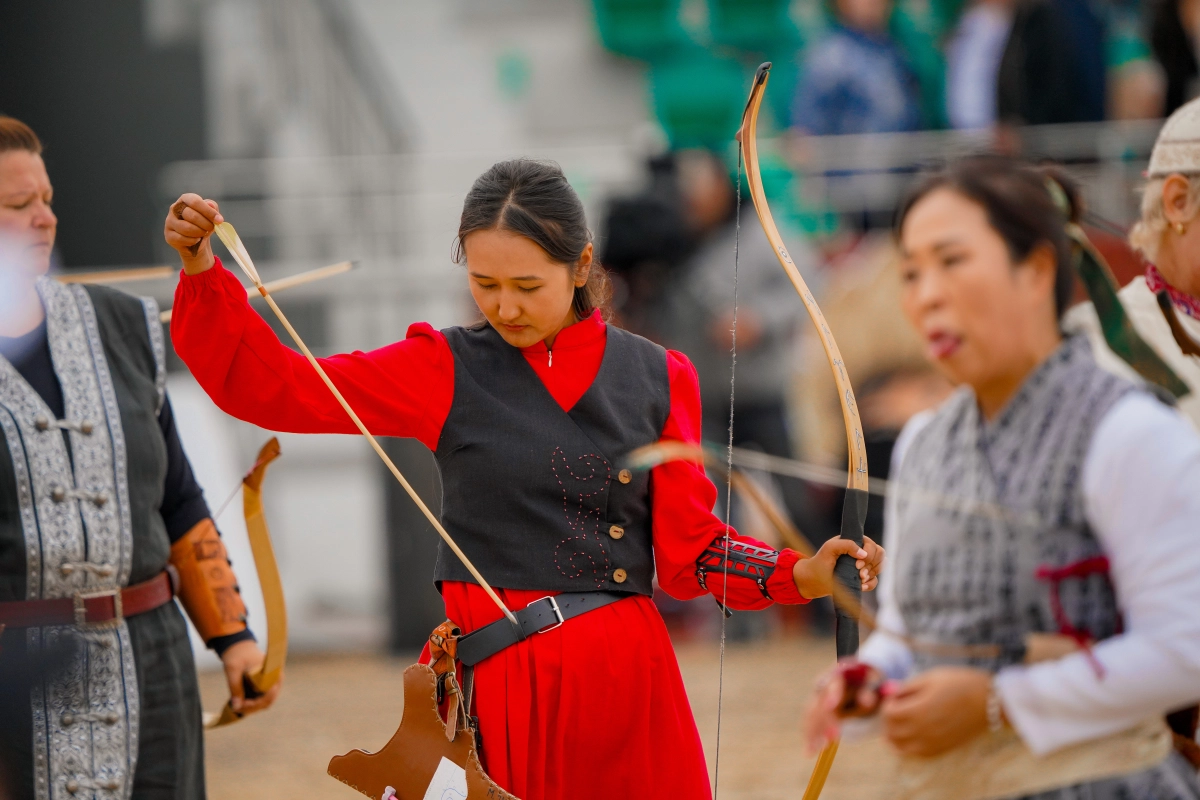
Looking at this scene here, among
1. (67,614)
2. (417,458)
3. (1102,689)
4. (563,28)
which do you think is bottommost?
(417,458)

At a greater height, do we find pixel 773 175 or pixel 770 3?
pixel 770 3

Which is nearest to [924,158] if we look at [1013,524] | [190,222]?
[190,222]

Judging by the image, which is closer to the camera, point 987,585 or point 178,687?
point 987,585

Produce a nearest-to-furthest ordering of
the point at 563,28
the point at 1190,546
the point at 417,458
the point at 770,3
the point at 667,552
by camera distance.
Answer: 1. the point at 1190,546
2. the point at 667,552
3. the point at 417,458
4. the point at 770,3
5. the point at 563,28

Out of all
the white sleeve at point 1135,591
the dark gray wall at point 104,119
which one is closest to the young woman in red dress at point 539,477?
the white sleeve at point 1135,591

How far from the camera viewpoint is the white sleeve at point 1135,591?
126cm

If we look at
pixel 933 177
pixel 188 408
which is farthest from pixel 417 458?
pixel 933 177

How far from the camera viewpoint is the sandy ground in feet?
13.5

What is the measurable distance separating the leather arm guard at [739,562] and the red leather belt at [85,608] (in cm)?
87

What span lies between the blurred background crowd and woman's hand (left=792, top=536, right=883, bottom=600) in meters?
3.43

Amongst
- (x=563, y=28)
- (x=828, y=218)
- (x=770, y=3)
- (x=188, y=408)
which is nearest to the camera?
(x=188, y=408)

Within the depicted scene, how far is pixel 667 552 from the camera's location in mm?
1968

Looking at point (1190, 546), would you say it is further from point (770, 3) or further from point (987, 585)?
point (770, 3)

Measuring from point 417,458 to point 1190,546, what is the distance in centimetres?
445
